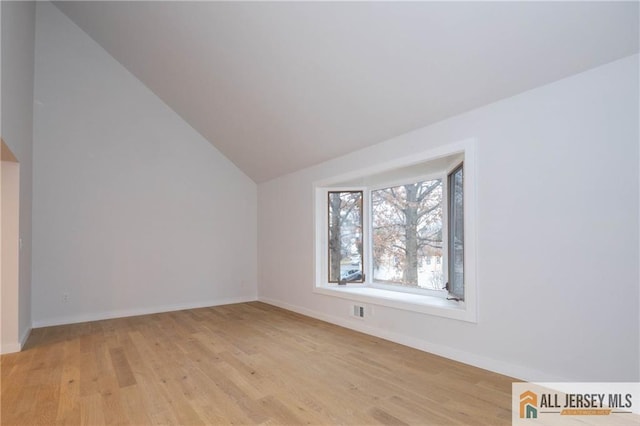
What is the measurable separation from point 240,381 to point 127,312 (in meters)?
3.15

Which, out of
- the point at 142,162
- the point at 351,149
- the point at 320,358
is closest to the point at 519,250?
the point at 320,358

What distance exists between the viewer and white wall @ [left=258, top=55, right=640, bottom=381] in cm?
207

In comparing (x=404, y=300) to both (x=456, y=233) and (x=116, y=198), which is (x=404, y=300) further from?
(x=116, y=198)

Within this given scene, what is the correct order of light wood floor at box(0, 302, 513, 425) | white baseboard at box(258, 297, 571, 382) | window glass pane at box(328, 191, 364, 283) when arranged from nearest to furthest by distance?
1. light wood floor at box(0, 302, 513, 425)
2. white baseboard at box(258, 297, 571, 382)
3. window glass pane at box(328, 191, 364, 283)

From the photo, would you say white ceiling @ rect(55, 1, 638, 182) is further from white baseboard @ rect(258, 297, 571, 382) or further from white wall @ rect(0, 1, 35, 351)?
white baseboard @ rect(258, 297, 571, 382)

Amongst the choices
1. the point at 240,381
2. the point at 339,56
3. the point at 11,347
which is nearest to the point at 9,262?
the point at 11,347

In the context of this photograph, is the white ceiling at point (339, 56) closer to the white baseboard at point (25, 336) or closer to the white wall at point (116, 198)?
the white wall at point (116, 198)

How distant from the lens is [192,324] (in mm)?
4316

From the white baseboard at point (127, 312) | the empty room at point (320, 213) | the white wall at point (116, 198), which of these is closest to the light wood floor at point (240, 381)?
the empty room at point (320, 213)

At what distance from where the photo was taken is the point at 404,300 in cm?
344

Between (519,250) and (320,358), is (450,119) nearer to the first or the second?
(519,250)

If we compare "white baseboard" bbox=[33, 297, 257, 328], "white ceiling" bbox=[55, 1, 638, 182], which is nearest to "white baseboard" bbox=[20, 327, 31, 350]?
"white baseboard" bbox=[33, 297, 257, 328]

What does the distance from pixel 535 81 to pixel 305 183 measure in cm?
312

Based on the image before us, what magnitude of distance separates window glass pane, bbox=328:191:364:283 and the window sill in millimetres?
240
